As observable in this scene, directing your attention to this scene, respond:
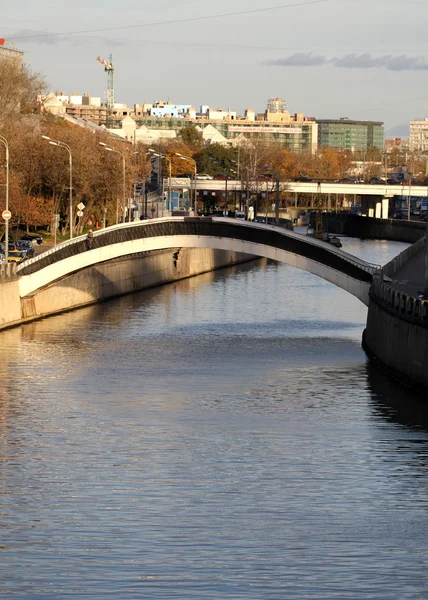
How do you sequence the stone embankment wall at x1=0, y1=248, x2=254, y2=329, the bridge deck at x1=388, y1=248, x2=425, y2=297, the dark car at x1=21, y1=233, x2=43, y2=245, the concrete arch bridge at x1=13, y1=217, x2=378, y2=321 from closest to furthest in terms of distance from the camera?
1. the bridge deck at x1=388, y1=248, x2=425, y2=297
2. the stone embankment wall at x1=0, y1=248, x2=254, y2=329
3. the concrete arch bridge at x1=13, y1=217, x2=378, y2=321
4. the dark car at x1=21, y1=233, x2=43, y2=245

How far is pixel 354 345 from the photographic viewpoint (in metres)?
54.6

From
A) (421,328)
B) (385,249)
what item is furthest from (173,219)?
(385,249)

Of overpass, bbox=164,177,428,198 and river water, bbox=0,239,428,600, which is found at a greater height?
overpass, bbox=164,177,428,198

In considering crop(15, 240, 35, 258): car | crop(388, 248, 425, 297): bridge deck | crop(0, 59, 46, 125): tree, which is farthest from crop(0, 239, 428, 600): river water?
crop(0, 59, 46, 125): tree

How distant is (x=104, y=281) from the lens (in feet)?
235

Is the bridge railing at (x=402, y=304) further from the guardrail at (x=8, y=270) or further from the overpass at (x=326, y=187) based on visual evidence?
the overpass at (x=326, y=187)

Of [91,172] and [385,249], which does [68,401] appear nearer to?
[91,172]

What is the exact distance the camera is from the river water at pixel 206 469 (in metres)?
23.8

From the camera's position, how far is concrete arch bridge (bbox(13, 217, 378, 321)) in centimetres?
5869

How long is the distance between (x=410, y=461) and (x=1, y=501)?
32.2 ft

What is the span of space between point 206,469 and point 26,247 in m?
42.2

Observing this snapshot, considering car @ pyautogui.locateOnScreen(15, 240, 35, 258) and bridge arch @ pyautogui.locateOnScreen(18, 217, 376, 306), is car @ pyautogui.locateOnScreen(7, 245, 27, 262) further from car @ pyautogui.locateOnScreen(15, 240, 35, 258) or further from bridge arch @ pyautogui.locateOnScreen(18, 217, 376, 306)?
bridge arch @ pyautogui.locateOnScreen(18, 217, 376, 306)

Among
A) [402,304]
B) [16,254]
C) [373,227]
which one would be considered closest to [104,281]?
[16,254]

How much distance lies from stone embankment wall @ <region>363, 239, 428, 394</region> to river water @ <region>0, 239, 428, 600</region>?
738 mm
